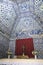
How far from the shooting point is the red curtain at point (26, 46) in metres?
8.51

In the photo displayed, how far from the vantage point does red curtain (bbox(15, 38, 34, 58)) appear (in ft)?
27.9

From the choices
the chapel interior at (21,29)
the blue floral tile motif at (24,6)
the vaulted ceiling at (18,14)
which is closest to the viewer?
the vaulted ceiling at (18,14)

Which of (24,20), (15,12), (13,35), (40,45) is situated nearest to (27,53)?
(40,45)

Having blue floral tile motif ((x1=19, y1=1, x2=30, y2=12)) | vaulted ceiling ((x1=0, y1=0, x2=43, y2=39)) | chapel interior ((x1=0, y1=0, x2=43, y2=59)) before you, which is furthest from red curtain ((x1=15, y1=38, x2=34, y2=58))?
blue floral tile motif ((x1=19, y1=1, x2=30, y2=12))

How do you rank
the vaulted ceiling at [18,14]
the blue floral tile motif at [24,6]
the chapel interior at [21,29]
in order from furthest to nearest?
the blue floral tile motif at [24,6], the chapel interior at [21,29], the vaulted ceiling at [18,14]

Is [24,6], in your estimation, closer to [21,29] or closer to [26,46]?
[21,29]

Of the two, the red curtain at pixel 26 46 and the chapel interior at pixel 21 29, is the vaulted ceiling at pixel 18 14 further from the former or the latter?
the red curtain at pixel 26 46

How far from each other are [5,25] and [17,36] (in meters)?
1.14

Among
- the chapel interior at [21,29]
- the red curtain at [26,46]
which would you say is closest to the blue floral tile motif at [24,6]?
the chapel interior at [21,29]

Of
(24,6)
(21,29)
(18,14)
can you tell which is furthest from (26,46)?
(24,6)

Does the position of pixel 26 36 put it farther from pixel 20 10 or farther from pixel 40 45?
pixel 20 10

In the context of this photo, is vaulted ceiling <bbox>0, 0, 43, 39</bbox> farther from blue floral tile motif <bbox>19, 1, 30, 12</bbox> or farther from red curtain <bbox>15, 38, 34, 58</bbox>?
red curtain <bbox>15, 38, 34, 58</bbox>

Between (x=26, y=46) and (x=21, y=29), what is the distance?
1.15 m

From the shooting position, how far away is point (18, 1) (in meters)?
8.44
